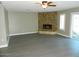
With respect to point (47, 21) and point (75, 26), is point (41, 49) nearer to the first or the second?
point (75, 26)

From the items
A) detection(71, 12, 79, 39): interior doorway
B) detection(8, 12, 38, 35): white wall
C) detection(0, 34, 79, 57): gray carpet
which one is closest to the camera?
detection(0, 34, 79, 57): gray carpet

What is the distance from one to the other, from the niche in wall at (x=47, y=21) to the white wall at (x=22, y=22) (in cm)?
44

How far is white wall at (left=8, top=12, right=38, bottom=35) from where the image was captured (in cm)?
924

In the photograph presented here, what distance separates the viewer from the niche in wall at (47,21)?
10.5 metres

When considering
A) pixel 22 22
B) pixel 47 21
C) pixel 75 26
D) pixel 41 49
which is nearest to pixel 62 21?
pixel 75 26

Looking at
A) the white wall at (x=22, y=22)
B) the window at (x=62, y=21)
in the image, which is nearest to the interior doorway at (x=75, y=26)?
the window at (x=62, y=21)

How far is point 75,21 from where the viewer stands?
7.84 metres

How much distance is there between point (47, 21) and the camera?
35.4 feet

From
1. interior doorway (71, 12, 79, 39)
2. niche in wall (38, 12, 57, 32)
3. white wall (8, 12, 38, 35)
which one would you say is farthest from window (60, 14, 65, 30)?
white wall (8, 12, 38, 35)

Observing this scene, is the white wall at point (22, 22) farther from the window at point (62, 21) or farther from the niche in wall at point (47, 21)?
the window at point (62, 21)

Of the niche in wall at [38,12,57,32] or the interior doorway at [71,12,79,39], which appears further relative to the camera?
the niche in wall at [38,12,57,32]

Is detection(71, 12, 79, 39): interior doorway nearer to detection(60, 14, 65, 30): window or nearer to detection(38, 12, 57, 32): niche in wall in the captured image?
detection(60, 14, 65, 30): window

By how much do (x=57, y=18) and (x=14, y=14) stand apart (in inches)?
157

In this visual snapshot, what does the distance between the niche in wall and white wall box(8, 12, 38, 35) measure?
0.44 m
